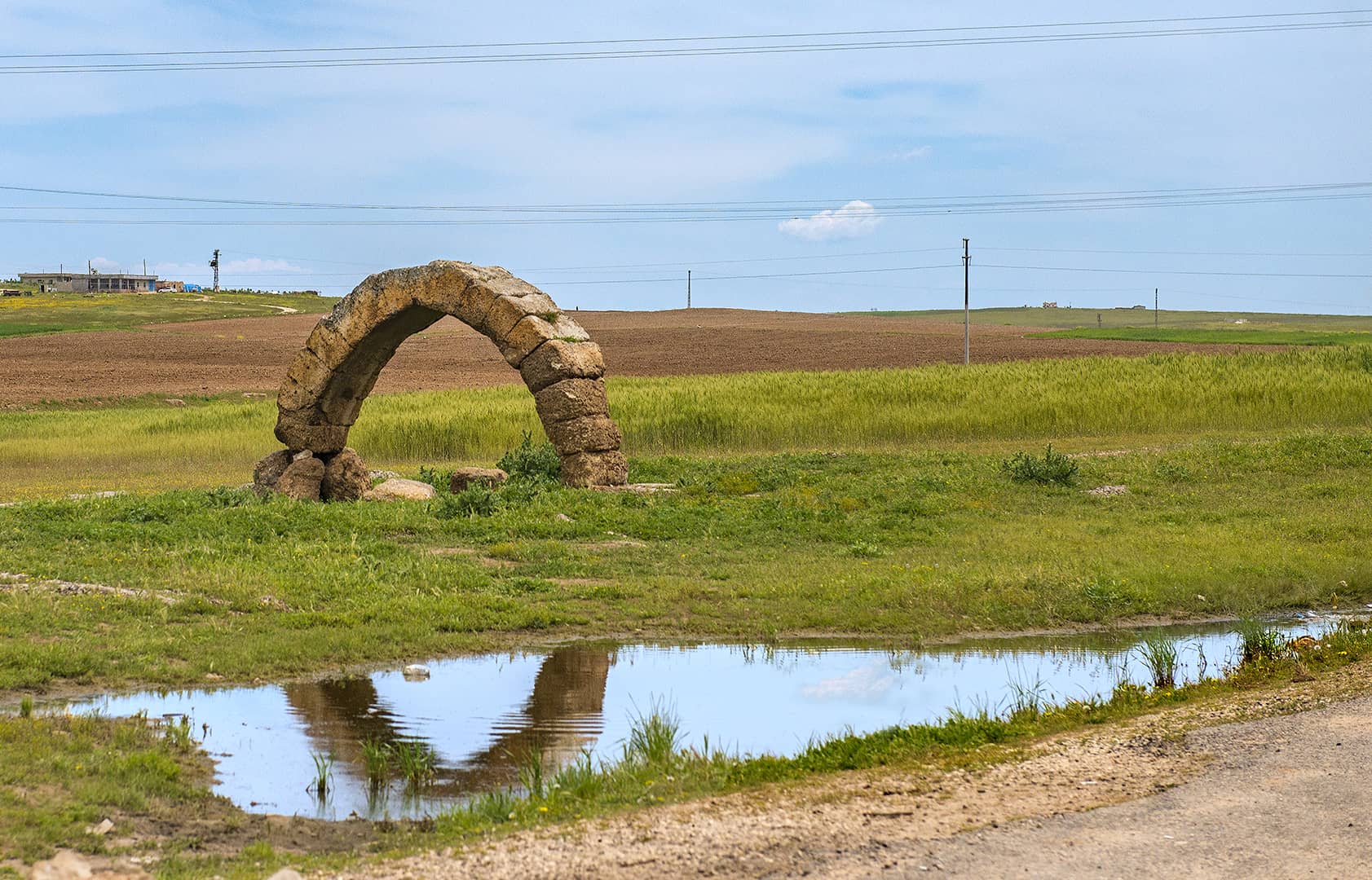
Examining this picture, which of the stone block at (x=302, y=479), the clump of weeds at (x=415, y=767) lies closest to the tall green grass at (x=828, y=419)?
the stone block at (x=302, y=479)

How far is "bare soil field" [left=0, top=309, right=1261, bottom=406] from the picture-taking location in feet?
173

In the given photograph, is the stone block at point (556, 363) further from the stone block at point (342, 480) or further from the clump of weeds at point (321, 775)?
the clump of weeds at point (321, 775)

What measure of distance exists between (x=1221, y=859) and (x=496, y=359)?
5957cm

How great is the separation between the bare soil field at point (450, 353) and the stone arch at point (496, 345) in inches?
1151

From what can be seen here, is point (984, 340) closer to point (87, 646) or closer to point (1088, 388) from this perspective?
point (1088, 388)

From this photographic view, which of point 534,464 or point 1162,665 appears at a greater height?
point 534,464

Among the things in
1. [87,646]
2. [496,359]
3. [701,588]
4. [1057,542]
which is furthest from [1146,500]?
[496,359]

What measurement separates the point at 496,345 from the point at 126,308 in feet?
292

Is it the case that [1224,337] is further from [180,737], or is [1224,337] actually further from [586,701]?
[180,737]

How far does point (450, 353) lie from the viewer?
225ft

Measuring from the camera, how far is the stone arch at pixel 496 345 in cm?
2047

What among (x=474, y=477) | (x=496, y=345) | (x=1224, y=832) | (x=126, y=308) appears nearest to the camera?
(x=1224, y=832)

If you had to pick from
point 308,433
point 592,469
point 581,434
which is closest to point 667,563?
point 592,469

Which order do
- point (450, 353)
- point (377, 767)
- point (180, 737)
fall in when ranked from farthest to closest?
point (450, 353)
point (180, 737)
point (377, 767)
